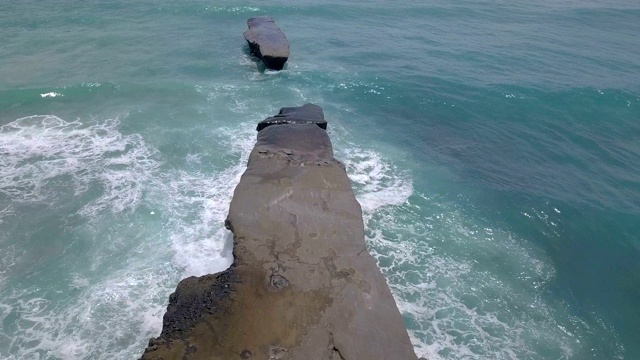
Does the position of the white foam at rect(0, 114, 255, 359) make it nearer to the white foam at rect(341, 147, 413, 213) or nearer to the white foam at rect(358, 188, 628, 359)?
the white foam at rect(341, 147, 413, 213)

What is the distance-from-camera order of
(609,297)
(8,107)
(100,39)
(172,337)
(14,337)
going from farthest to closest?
(100,39) < (8,107) < (609,297) < (14,337) < (172,337)

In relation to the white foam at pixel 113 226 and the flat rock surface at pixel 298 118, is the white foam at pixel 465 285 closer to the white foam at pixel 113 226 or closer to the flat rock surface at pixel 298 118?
the flat rock surface at pixel 298 118

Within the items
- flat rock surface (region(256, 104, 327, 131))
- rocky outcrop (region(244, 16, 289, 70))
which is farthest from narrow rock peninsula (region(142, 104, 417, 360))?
rocky outcrop (region(244, 16, 289, 70))

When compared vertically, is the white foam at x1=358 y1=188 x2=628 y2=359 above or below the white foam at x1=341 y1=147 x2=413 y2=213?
below

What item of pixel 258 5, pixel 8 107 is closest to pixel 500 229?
pixel 8 107

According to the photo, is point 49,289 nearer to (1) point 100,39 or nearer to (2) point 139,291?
(2) point 139,291

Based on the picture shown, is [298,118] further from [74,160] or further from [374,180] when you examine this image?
[74,160]

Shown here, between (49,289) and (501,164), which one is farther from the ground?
(501,164)
